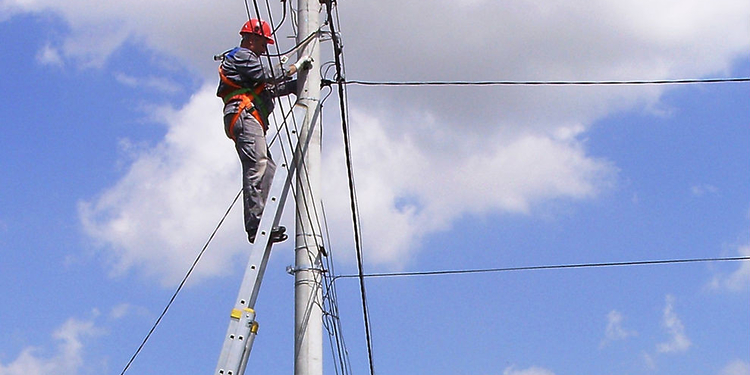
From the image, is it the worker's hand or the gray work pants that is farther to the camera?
the worker's hand

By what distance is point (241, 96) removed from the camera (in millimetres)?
6941

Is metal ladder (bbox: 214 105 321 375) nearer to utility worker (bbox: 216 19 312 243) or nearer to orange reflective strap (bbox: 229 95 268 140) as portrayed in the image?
utility worker (bbox: 216 19 312 243)

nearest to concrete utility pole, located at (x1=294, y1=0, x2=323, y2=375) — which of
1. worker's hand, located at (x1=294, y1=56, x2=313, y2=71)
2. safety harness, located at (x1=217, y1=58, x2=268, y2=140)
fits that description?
worker's hand, located at (x1=294, y1=56, x2=313, y2=71)

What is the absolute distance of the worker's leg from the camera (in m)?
6.52

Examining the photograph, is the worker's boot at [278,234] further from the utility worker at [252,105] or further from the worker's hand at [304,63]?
the worker's hand at [304,63]

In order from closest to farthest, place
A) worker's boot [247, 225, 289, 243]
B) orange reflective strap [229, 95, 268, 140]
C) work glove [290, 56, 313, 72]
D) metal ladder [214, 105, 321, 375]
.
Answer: metal ladder [214, 105, 321, 375] → worker's boot [247, 225, 289, 243] → orange reflective strap [229, 95, 268, 140] → work glove [290, 56, 313, 72]

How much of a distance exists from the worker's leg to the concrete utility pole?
30 centimetres

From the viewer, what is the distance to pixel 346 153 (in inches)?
307

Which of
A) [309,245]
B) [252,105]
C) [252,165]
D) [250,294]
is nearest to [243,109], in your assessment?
[252,105]

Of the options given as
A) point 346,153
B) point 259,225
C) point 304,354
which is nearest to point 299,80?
point 346,153

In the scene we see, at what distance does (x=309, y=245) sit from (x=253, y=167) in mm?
698

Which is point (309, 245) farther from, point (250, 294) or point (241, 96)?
point (241, 96)

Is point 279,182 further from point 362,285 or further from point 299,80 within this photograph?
point 362,285

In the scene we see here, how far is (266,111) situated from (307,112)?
305mm
